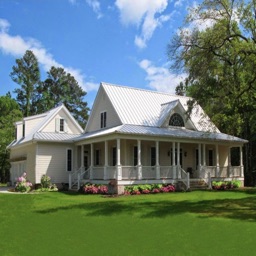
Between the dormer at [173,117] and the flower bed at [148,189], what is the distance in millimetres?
5420

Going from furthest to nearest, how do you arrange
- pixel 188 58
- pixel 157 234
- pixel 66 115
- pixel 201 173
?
1. pixel 66 115
2. pixel 201 173
3. pixel 188 58
4. pixel 157 234

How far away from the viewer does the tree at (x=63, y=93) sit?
61844 mm

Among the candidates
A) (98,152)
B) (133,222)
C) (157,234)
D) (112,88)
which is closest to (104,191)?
(98,152)

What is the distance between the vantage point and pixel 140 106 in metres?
29.6

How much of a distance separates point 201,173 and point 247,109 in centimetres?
706

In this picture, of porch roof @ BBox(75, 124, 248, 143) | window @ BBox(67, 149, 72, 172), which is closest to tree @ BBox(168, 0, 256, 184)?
porch roof @ BBox(75, 124, 248, 143)

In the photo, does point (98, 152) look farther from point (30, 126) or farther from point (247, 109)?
point (247, 109)

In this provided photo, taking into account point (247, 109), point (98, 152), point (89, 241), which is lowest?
point (89, 241)

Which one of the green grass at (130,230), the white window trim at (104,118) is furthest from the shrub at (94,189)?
the green grass at (130,230)

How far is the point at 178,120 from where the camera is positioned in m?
29.6

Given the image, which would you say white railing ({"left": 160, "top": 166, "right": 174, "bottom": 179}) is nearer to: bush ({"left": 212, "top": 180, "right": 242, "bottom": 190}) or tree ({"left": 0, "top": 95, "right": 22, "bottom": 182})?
bush ({"left": 212, "top": 180, "right": 242, "bottom": 190})

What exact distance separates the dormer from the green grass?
1274cm

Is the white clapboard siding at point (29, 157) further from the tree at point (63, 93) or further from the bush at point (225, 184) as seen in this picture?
the tree at point (63, 93)

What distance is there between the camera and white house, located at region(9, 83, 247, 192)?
2592cm
